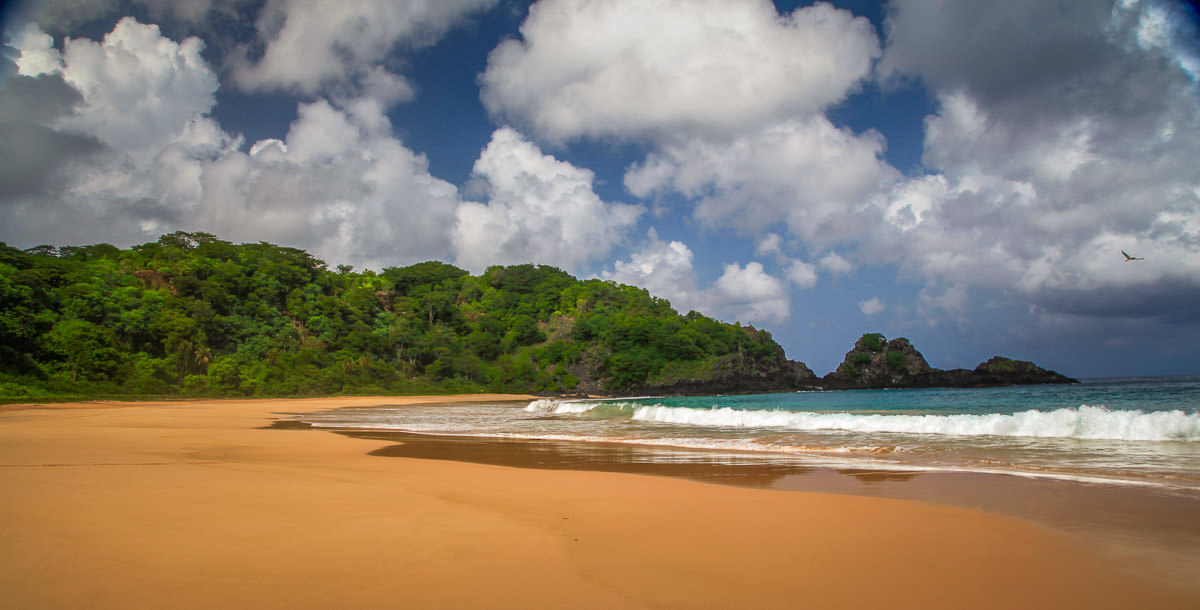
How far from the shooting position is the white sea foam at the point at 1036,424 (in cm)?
1129

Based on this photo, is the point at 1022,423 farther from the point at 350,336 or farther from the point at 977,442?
the point at 350,336

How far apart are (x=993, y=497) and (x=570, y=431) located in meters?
12.1

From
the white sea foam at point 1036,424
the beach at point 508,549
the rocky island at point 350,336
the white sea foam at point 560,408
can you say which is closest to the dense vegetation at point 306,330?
the rocky island at point 350,336

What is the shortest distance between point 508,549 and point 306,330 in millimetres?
60175

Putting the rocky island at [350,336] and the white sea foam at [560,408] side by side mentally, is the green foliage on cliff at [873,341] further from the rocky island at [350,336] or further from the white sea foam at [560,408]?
the white sea foam at [560,408]

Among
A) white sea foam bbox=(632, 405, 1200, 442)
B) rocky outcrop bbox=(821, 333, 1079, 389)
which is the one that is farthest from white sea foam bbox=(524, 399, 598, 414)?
rocky outcrop bbox=(821, 333, 1079, 389)

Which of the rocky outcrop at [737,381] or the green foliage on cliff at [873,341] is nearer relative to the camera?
the rocky outcrop at [737,381]

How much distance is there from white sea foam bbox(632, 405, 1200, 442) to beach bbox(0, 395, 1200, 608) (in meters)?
9.92

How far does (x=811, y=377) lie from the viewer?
77.2 m

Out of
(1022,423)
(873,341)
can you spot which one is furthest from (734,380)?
(1022,423)

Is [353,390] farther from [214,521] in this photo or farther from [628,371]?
[214,521]

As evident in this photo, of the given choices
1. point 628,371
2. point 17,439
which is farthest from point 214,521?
point 628,371

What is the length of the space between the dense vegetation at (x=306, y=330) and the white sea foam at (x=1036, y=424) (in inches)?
1549

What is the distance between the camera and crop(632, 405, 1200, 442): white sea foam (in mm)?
11289
